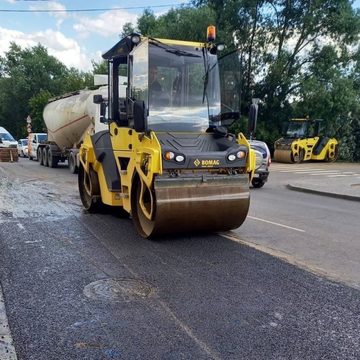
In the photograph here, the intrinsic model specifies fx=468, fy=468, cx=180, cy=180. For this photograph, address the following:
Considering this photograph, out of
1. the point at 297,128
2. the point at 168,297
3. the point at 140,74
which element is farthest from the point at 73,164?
the point at 297,128

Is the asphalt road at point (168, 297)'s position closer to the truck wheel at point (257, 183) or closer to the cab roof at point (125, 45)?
the cab roof at point (125, 45)

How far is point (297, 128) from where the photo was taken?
3047 centimetres

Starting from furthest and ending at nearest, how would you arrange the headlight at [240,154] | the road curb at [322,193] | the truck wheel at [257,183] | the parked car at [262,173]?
the truck wheel at [257,183], the parked car at [262,173], the road curb at [322,193], the headlight at [240,154]

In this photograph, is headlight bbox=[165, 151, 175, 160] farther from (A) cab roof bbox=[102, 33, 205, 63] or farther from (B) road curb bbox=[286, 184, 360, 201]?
(B) road curb bbox=[286, 184, 360, 201]

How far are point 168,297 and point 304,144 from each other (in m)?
26.5

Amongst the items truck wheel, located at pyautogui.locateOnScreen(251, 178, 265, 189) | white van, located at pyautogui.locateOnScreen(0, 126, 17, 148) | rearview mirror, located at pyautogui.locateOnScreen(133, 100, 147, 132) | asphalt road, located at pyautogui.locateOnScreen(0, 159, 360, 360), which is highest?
rearview mirror, located at pyautogui.locateOnScreen(133, 100, 147, 132)

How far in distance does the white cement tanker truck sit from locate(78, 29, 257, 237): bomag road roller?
7.71 metres

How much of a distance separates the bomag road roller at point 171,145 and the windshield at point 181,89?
17mm

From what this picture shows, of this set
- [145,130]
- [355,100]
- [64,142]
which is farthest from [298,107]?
[145,130]

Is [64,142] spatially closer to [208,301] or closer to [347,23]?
[208,301]

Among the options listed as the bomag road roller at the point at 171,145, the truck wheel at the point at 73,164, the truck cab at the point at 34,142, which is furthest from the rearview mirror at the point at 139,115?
the truck cab at the point at 34,142

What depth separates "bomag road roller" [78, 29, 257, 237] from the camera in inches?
266

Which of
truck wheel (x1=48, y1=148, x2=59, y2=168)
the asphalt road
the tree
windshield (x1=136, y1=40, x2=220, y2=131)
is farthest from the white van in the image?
windshield (x1=136, y1=40, x2=220, y2=131)

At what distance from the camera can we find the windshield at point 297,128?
30.3 meters
